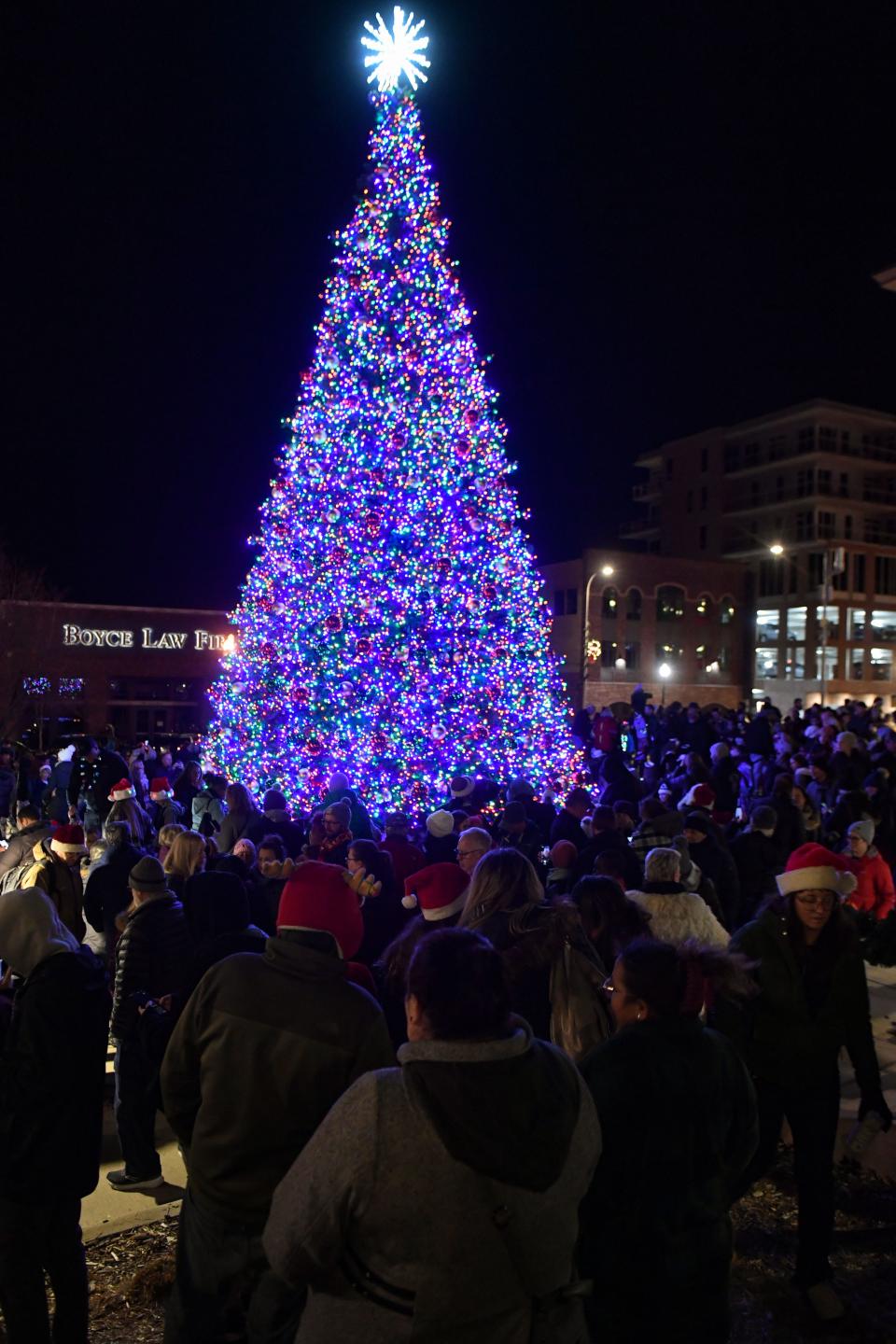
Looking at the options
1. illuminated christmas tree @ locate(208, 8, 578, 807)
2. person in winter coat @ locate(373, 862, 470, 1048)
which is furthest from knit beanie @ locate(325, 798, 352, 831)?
illuminated christmas tree @ locate(208, 8, 578, 807)

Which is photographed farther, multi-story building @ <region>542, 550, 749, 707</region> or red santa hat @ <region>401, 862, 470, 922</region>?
multi-story building @ <region>542, 550, 749, 707</region>

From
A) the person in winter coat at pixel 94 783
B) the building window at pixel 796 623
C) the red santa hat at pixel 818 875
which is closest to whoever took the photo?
the red santa hat at pixel 818 875

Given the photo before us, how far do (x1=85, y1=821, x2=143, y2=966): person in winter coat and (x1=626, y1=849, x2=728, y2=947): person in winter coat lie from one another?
3.46 meters

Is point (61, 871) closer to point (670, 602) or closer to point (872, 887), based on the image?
point (872, 887)

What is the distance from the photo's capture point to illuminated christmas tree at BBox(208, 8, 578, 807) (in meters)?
14.4

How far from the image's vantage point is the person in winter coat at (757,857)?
25.8 feet

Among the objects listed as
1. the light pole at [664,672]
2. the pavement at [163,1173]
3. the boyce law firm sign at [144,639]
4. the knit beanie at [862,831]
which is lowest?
the pavement at [163,1173]

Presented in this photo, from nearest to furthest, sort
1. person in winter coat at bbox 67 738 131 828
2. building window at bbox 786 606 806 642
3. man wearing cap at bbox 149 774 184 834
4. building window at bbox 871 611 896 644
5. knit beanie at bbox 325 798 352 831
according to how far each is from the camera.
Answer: knit beanie at bbox 325 798 352 831
man wearing cap at bbox 149 774 184 834
person in winter coat at bbox 67 738 131 828
building window at bbox 786 606 806 642
building window at bbox 871 611 896 644

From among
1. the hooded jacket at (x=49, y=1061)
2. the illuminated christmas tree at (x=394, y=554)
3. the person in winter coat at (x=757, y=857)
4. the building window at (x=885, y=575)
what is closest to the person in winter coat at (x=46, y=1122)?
the hooded jacket at (x=49, y=1061)

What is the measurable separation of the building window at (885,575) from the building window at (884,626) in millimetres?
1211

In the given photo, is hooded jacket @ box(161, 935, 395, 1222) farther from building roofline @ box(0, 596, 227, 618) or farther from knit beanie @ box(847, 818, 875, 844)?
building roofline @ box(0, 596, 227, 618)

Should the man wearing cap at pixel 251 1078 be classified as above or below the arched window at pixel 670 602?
below

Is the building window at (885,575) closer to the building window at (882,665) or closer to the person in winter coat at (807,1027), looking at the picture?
the building window at (882,665)

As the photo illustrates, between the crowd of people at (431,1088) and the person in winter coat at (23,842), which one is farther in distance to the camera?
the person in winter coat at (23,842)
